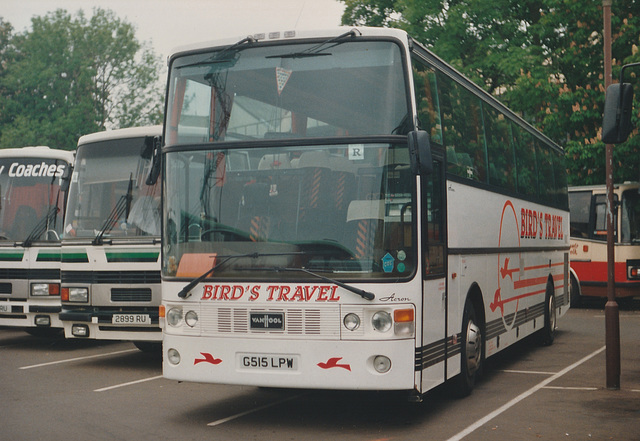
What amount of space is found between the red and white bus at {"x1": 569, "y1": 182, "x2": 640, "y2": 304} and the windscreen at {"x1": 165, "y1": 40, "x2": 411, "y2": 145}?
1562 centimetres

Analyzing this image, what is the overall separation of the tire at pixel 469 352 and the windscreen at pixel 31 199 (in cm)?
732

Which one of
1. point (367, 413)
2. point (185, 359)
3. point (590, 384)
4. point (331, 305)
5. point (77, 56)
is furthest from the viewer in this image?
point (77, 56)

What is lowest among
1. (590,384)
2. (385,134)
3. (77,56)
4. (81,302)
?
(590,384)

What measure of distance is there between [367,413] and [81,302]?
17.4 feet

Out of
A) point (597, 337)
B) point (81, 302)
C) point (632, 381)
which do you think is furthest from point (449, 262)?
point (597, 337)

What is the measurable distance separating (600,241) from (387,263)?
55.7 ft

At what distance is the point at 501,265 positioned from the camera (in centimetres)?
1183

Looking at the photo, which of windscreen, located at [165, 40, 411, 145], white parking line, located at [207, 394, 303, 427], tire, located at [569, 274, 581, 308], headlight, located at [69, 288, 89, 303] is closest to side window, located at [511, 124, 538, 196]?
white parking line, located at [207, 394, 303, 427]

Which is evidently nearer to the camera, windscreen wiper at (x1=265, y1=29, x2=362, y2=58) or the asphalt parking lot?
the asphalt parking lot

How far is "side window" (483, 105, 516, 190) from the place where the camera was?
1179 cm

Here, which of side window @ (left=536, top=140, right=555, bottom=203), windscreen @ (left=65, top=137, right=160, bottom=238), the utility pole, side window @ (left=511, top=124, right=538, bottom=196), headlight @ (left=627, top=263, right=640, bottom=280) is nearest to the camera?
the utility pole

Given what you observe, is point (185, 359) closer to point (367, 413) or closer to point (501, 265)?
point (367, 413)

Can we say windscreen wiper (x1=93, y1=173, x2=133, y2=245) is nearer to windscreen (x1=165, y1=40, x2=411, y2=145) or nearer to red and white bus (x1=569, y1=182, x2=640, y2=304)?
windscreen (x1=165, y1=40, x2=411, y2=145)

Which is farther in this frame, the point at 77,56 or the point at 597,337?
the point at 77,56
